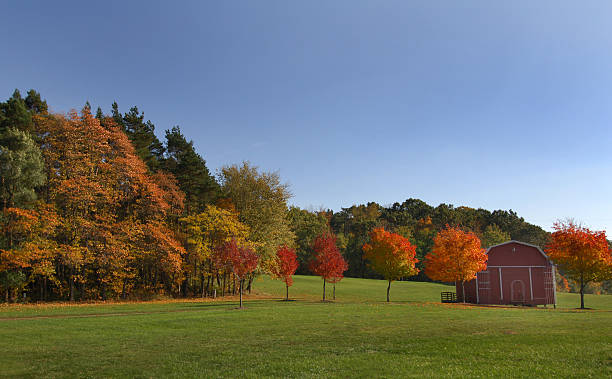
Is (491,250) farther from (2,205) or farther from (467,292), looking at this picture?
(2,205)

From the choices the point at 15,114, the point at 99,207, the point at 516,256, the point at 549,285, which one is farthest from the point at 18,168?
the point at 549,285

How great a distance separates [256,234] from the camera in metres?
49.9

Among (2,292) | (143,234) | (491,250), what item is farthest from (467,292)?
(2,292)

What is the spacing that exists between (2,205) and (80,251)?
7.62m

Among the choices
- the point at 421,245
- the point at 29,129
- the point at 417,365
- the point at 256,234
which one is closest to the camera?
the point at 417,365

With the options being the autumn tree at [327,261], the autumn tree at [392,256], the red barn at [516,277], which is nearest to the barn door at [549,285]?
the red barn at [516,277]

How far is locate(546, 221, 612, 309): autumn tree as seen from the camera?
37875 mm

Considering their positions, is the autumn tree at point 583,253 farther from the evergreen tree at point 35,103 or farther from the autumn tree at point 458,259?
the evergreen tree at point 35,103

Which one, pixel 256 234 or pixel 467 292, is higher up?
pixel 256 234

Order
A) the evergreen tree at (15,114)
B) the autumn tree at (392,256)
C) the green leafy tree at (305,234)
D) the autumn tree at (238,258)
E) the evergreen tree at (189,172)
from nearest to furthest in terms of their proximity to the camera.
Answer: the autumn tree at (238,258)
the evergreen tree at (15,114)
the autumn tree at (392,256)
the evergreen tree at (189,172)
the green leafy tree at (305,234)

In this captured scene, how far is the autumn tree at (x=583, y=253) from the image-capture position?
124 feet

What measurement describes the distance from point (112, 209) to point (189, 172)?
34.1ft

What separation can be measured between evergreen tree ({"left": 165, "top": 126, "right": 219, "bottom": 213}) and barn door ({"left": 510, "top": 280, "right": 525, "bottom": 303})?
3684 centimetres

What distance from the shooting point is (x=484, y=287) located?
44656 mm
